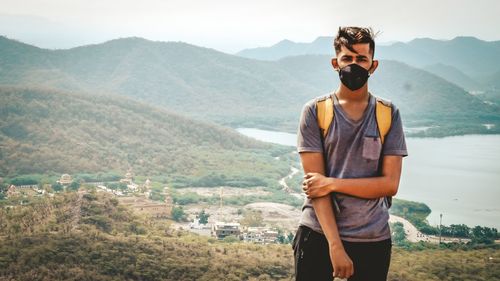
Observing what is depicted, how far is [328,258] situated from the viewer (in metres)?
1.48

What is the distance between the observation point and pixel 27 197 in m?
19.8

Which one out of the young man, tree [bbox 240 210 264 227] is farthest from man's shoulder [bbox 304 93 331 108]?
tree [bbox 240 210 264 227]

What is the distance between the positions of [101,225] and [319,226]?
13.4 metres

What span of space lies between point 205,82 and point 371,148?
6942cm

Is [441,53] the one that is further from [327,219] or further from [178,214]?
[327,219]

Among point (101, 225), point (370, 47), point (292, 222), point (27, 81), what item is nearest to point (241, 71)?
point (27, 81)

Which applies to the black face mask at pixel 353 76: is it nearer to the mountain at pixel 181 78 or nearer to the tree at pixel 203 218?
the tree at pixel 203 218

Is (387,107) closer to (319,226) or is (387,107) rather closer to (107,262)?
(319,226)

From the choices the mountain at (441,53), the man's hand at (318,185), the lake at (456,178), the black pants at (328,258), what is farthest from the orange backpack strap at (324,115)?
the mountain at (441,53)

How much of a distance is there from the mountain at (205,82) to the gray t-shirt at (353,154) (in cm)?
5055

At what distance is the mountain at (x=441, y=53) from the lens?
9906cm

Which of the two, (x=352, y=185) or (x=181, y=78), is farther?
(x=181, y=78)

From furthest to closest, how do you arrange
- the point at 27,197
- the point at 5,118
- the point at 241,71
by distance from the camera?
the point at 241,71, the point at 5,118, the point at 27,197

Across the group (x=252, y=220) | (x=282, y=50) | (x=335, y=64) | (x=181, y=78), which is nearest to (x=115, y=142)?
(x=252, y=220)
